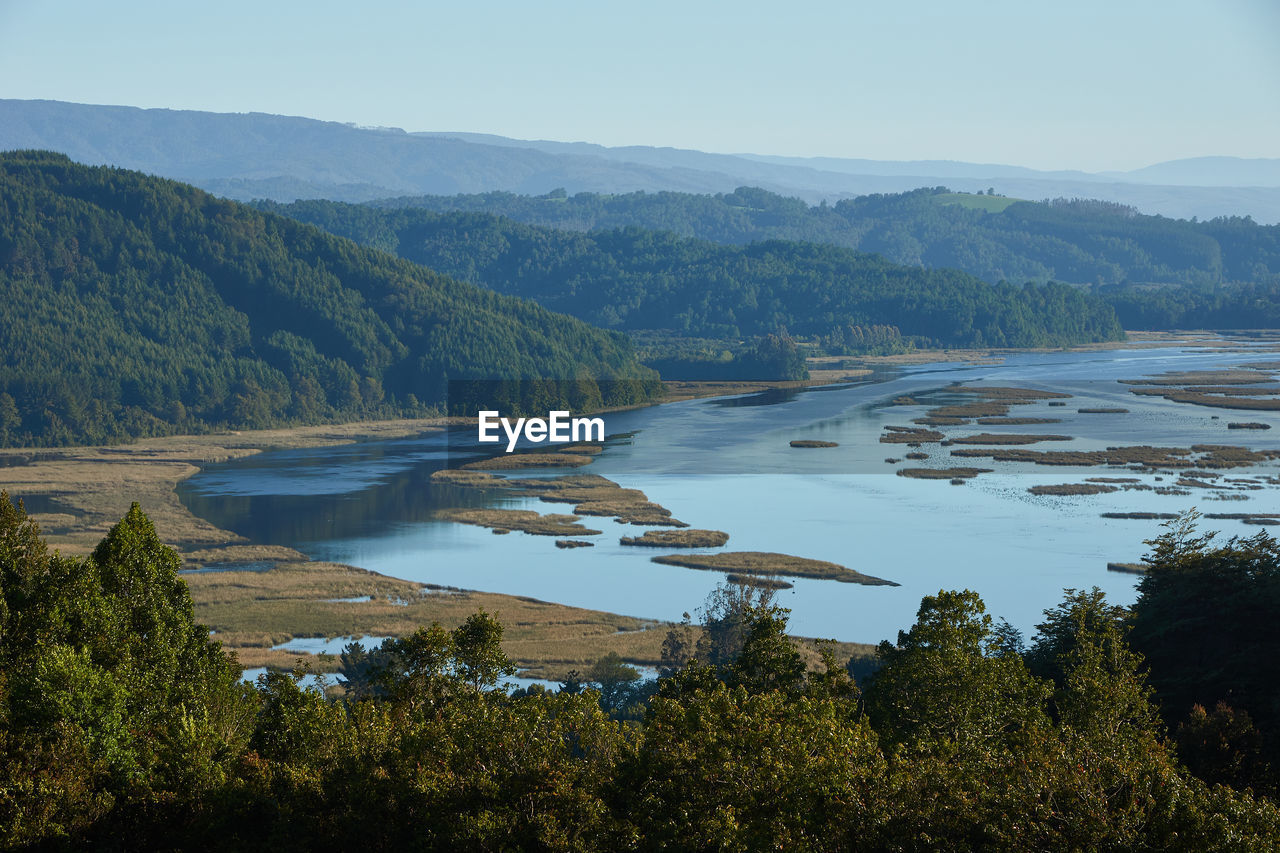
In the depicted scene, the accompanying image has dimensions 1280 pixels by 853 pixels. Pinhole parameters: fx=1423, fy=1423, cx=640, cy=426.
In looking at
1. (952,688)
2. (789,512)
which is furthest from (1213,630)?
(789,512)

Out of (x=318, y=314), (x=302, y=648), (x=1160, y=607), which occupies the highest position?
(x=318, y=314)

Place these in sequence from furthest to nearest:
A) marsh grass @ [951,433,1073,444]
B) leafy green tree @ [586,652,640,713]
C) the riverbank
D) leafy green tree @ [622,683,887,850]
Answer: marsh grass @ [951,433,1073,444] → the riverbank → leafy green tree @ [586,652,640,713] → leafy green tree @ [622,683,887,850]

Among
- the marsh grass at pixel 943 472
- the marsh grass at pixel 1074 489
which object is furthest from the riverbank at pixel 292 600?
the marsh grass at pixel 943 472

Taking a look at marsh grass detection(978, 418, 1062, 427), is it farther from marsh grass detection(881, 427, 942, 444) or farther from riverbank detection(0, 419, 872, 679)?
riverbank detection(0, 419, 872, 679)

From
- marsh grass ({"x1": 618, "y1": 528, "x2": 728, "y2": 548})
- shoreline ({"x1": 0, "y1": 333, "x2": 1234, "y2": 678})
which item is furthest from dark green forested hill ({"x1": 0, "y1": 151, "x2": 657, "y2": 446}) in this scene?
marsh grass ({"x1": 618, "y1": 528, "x2": 728, "y2": 548})

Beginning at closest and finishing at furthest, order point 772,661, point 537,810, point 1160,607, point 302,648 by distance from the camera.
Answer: point 537,810, point 772,661, point 1160,607, point 302,648

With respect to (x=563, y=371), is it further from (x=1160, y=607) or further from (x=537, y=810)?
(x=537, y=810)

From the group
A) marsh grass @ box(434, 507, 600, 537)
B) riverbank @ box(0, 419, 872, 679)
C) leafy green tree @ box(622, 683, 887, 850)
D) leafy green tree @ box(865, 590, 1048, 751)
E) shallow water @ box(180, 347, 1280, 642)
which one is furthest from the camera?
marsh grass @ box(434, 507, 600, 537)

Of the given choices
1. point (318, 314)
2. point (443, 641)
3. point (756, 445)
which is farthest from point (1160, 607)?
point (318, 314)
